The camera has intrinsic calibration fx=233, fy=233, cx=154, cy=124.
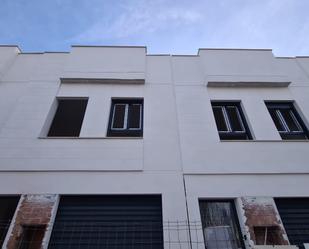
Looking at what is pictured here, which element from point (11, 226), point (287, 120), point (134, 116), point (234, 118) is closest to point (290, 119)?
point (287, 120)

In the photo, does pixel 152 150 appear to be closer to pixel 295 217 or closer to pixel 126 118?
pixel 126 118

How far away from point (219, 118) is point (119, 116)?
297cm

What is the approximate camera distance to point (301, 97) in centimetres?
723

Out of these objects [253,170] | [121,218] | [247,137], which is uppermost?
[247,137]

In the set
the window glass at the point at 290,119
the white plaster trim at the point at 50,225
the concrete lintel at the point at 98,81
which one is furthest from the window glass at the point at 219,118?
the white plaster trim at the point at 50,225

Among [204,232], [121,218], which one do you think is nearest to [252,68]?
[204,232]

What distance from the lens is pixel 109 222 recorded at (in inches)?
189

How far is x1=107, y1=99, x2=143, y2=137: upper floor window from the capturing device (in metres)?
6.39

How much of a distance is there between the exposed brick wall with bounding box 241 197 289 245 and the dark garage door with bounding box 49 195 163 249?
1796 millimetres

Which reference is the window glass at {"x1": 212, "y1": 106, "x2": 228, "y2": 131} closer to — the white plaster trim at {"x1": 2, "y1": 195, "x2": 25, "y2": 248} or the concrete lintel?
the concrete lintel

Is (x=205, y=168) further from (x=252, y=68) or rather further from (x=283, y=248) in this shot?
(x=252, y=68)

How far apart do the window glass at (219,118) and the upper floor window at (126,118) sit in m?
2.24

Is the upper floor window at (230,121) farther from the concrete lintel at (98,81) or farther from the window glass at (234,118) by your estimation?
the concrete lintel at (98,81)

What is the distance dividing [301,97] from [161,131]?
4634 mm
